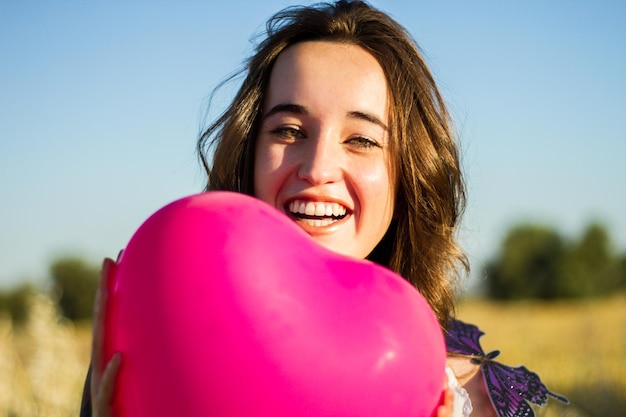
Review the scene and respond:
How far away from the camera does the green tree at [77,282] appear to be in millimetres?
24031

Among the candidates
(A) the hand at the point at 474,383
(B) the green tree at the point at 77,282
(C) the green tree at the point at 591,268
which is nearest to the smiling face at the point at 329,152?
(A) the hand at the point at 474,383

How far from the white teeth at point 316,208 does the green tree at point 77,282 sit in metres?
22.7

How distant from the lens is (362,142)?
7.08 ft

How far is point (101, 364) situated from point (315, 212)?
730 mm

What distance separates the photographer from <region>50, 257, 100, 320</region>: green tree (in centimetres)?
2403

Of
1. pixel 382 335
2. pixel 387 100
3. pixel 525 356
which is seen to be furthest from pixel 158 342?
pixel 525 356

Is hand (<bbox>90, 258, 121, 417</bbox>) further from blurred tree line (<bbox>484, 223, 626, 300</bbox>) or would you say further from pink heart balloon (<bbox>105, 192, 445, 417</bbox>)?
blurred tree line (<bbox>484, 223, 626, 300</bbox>)

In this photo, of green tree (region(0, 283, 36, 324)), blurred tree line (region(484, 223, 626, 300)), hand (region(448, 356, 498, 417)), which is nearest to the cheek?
hand (region(448, 356, 498, 417))

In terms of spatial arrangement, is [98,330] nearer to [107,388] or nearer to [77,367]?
[107,388]

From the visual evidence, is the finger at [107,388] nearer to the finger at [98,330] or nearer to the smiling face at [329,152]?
the finger at [98,330]

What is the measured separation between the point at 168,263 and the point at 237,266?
0.46 feet

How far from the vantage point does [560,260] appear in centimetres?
3173

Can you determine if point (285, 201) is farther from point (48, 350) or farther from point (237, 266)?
point (48, 350)

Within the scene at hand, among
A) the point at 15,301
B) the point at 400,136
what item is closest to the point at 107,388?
the point at 400,136
